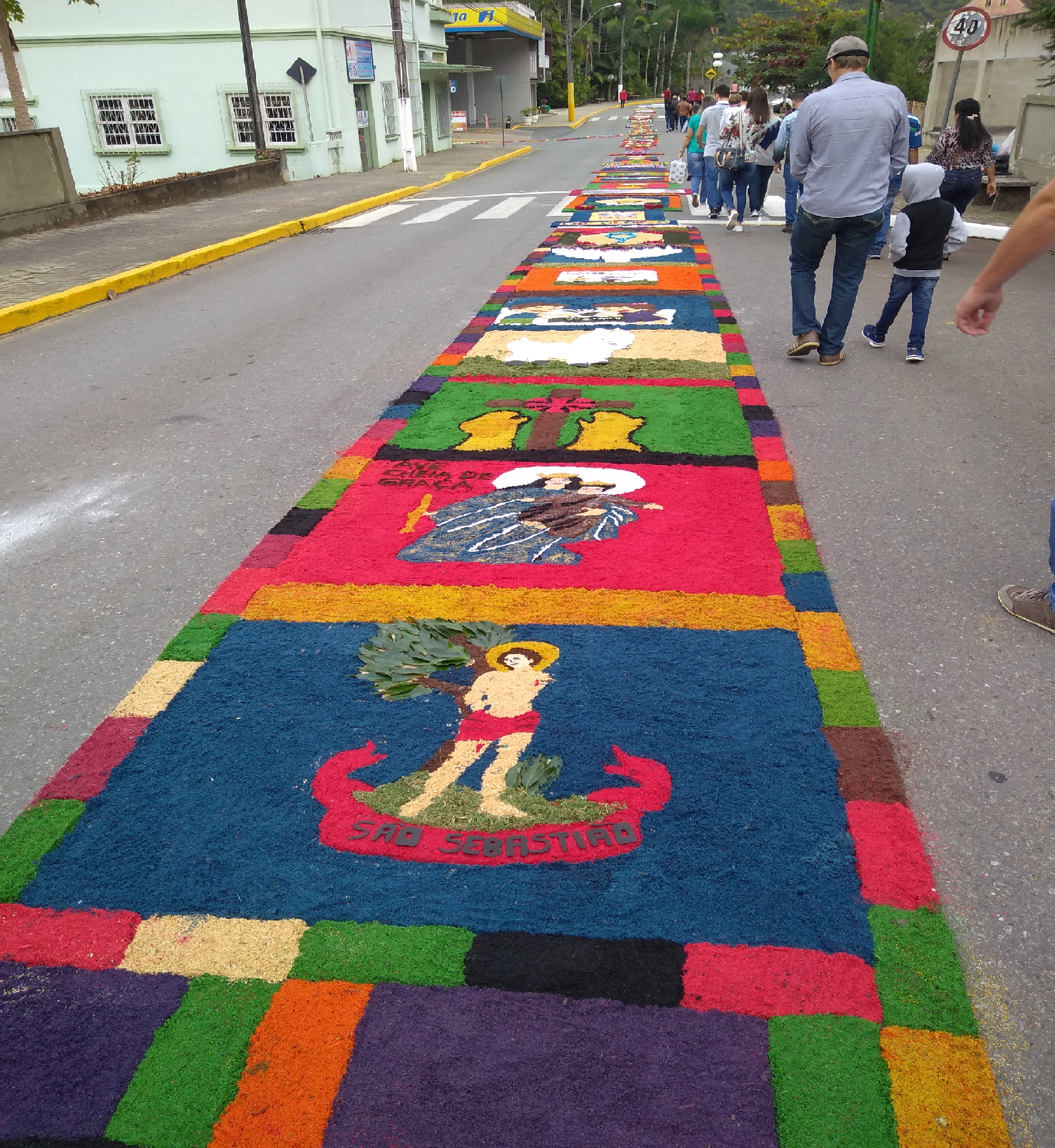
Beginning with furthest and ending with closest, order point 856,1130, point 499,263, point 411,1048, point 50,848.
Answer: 1. point 499,263
2. point 50,848
3. point 411,1048
4. point 856,1130

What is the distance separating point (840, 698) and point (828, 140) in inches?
177

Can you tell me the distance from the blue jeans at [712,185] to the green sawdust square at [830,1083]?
13.7 m

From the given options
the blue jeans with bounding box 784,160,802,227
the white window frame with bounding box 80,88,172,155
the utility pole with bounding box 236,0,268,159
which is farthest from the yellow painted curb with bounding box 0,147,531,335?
the white window frame with bounding box 80,88,172,155

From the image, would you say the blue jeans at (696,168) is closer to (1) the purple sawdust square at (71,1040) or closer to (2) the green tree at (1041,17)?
(2) the green tree at (1041,17)

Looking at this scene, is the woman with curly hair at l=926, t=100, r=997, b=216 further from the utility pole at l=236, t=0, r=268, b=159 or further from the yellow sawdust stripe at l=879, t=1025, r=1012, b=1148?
the utility pole at l=236, t=0, r=268, b=159

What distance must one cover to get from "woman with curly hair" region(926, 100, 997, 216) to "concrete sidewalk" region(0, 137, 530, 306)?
9.42m

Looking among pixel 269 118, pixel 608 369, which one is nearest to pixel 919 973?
pixel 608 369

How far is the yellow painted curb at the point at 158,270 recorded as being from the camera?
866 cm

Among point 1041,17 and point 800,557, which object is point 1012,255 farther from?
point 1041,17

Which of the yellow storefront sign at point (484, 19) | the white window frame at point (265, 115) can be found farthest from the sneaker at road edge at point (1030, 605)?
the yellow storefront sign at point (484, 19)

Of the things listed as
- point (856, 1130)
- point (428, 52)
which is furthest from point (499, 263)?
point (428, 52)

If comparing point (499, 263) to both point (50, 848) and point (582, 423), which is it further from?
point (50, 848)

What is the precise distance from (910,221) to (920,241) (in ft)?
0.50

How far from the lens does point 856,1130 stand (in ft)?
5.35
